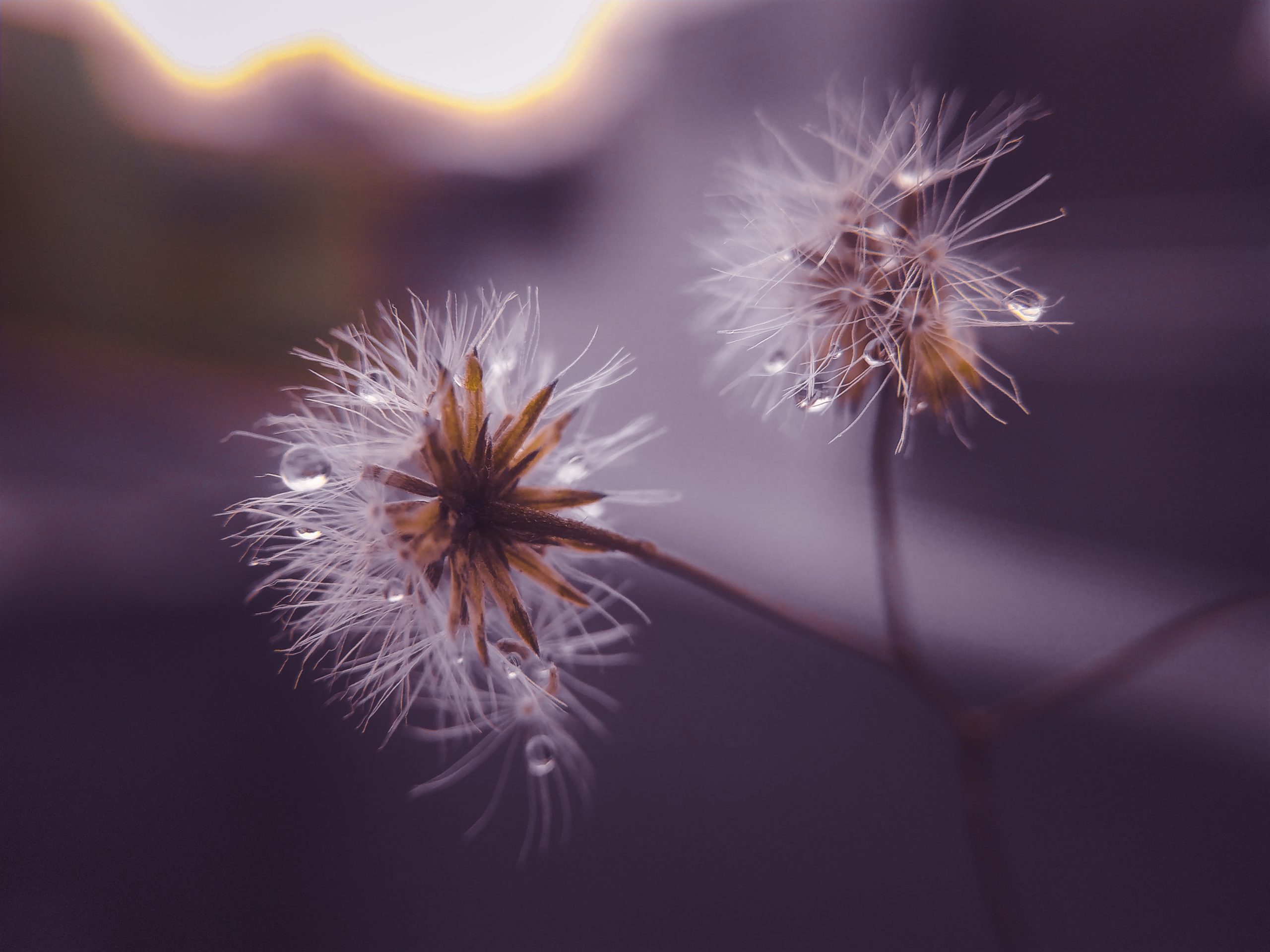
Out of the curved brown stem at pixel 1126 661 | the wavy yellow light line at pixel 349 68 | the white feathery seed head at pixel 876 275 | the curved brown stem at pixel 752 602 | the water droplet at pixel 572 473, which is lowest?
the curved brown stem at pixel 752 602

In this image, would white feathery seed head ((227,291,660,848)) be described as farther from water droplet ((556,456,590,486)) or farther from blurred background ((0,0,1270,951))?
blurred background ((0,0,1270,951))

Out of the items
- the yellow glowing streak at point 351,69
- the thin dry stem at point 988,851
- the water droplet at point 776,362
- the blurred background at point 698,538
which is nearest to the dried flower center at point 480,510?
the water droplet at point 776,362

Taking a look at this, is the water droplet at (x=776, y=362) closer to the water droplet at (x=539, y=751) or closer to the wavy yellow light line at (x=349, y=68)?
the water droplet at (x=539, y=751)

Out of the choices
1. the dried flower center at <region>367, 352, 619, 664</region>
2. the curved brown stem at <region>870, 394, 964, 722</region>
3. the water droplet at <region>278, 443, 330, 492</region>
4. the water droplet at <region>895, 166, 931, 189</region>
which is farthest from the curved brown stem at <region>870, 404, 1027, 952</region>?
the water droplet at <region>278, 443, 330, 492</region>

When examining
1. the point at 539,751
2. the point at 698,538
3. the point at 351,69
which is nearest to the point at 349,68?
the point at 351,69

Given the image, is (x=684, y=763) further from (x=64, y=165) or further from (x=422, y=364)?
(x=64, y=165)
